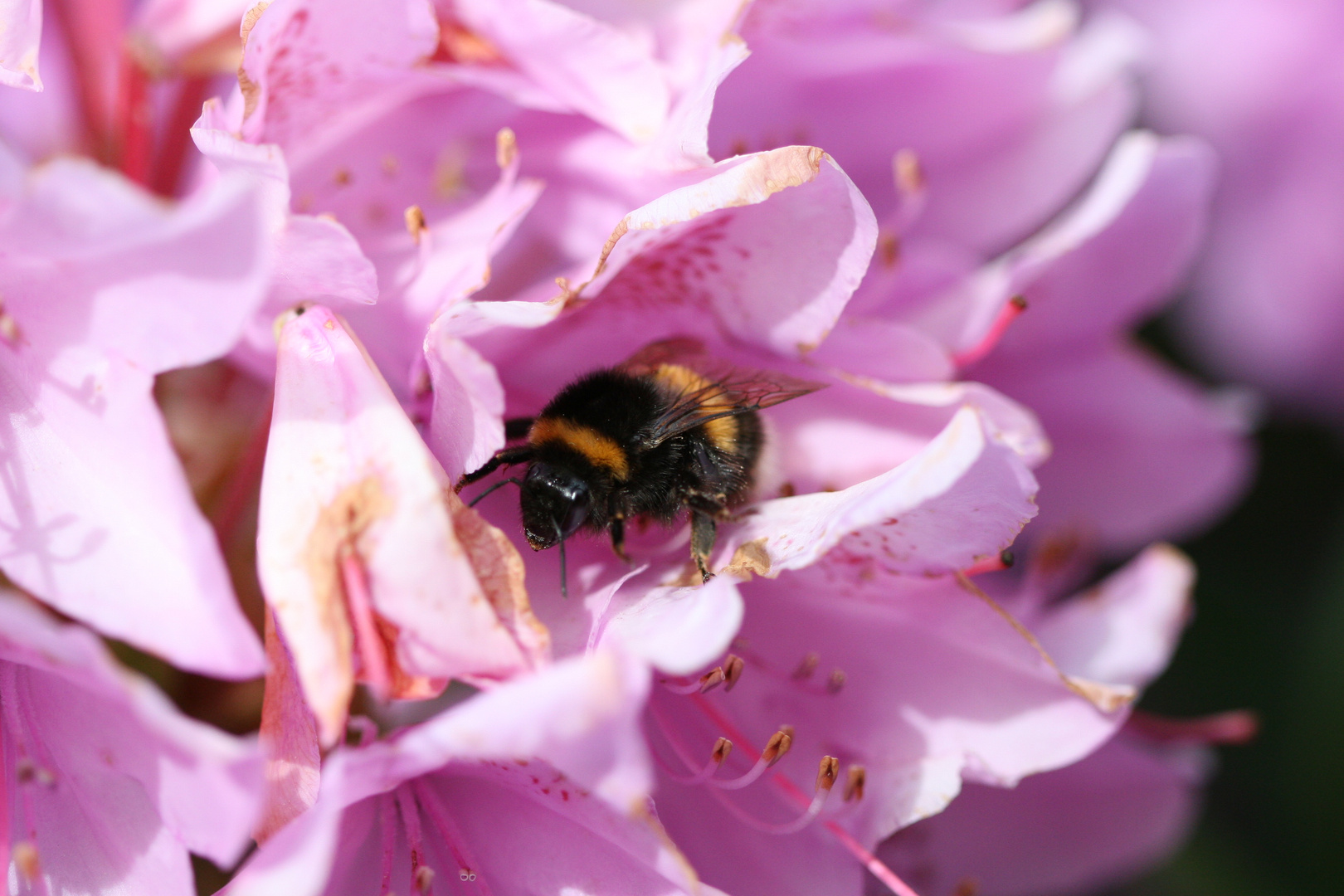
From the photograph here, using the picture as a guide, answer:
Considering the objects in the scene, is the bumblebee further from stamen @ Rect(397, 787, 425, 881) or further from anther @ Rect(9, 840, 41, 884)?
anther @ Rect(9, 840, 41, 884)

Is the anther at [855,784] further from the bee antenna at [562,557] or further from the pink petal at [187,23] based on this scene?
the pink petal at [187,23]

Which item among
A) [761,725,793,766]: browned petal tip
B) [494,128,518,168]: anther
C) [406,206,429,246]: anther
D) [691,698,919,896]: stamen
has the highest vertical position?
[494,128,518,168]: anther

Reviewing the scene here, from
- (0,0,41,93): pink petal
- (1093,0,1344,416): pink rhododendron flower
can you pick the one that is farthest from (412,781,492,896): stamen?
(1093,0,1344,416): pink rhododendron flower

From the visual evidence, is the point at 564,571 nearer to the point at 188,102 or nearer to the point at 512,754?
the point at 512,754

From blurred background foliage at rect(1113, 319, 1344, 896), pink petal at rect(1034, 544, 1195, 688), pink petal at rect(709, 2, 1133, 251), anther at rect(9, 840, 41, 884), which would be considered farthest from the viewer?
blurred background foliage at rect(1113, 319, 1344, 896)

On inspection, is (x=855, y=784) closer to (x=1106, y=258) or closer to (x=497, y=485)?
(x=497, y=485)

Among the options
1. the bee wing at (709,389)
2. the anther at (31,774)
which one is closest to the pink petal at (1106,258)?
the bee wing at (709,389)
